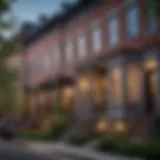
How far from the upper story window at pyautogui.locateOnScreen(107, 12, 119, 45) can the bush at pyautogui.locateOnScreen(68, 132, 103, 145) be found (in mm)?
6690

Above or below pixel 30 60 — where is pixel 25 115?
below

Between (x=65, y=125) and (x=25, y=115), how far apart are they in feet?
45.9

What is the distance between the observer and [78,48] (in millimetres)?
37125

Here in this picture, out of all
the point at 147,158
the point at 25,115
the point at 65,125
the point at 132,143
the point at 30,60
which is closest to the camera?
the point at 147,158

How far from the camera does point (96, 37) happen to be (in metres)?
33.9

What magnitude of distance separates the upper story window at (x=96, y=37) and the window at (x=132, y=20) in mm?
4291

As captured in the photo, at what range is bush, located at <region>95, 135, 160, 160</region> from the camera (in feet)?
63.6

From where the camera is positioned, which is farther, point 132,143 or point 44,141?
point 44,141

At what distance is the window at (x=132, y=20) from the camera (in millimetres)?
28266

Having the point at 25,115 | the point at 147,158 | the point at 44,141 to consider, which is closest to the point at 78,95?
the point at 44,141

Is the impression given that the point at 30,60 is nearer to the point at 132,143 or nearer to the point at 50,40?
the point at 50,40

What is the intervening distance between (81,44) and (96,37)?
2.86m

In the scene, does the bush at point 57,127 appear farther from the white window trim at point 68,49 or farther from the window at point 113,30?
the window at point 113,30

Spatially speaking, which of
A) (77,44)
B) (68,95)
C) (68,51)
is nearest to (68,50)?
(68,51)
